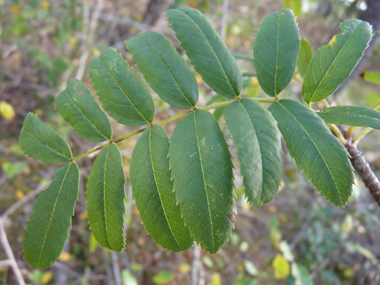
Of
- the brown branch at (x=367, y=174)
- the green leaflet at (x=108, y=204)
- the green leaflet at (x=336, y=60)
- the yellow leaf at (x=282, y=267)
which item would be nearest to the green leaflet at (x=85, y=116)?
the green leaflet at (x=108, y=204)

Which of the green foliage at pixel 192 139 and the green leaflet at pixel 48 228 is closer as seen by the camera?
the green foliage at pixel 192 139

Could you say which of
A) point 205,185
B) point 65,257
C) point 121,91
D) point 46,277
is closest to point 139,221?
point 65,257

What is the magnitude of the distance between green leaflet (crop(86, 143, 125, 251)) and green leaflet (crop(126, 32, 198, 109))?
0.91ft

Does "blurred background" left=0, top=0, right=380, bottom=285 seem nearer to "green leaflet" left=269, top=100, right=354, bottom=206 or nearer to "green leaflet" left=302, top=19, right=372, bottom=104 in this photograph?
"green leaflet" left=302, top=19, right=372, bottom=104

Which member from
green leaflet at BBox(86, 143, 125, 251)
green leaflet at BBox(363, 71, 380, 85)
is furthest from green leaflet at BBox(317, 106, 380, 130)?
green leaflet at BBox(86, 143, 125, 251)

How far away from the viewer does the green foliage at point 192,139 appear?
2.28ft

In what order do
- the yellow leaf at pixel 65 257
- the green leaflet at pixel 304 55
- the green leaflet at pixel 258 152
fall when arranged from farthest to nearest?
the yellow leaf at pixel 65 257, the green leaflet at pixel 304 55, the green leaflet at pixel 258 152

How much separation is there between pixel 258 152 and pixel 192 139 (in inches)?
7.7

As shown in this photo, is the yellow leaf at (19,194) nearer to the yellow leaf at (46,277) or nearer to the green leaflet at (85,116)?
the yellow leaf at (46,277)

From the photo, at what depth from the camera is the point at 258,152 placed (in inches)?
27.4

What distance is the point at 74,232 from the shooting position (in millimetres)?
2916

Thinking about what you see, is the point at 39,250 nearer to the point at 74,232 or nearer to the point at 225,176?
the point at 225,176

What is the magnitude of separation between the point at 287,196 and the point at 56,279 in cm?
294

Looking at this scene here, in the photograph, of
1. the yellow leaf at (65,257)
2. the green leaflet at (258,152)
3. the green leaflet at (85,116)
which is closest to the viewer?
the green leaflet at (258,152)
